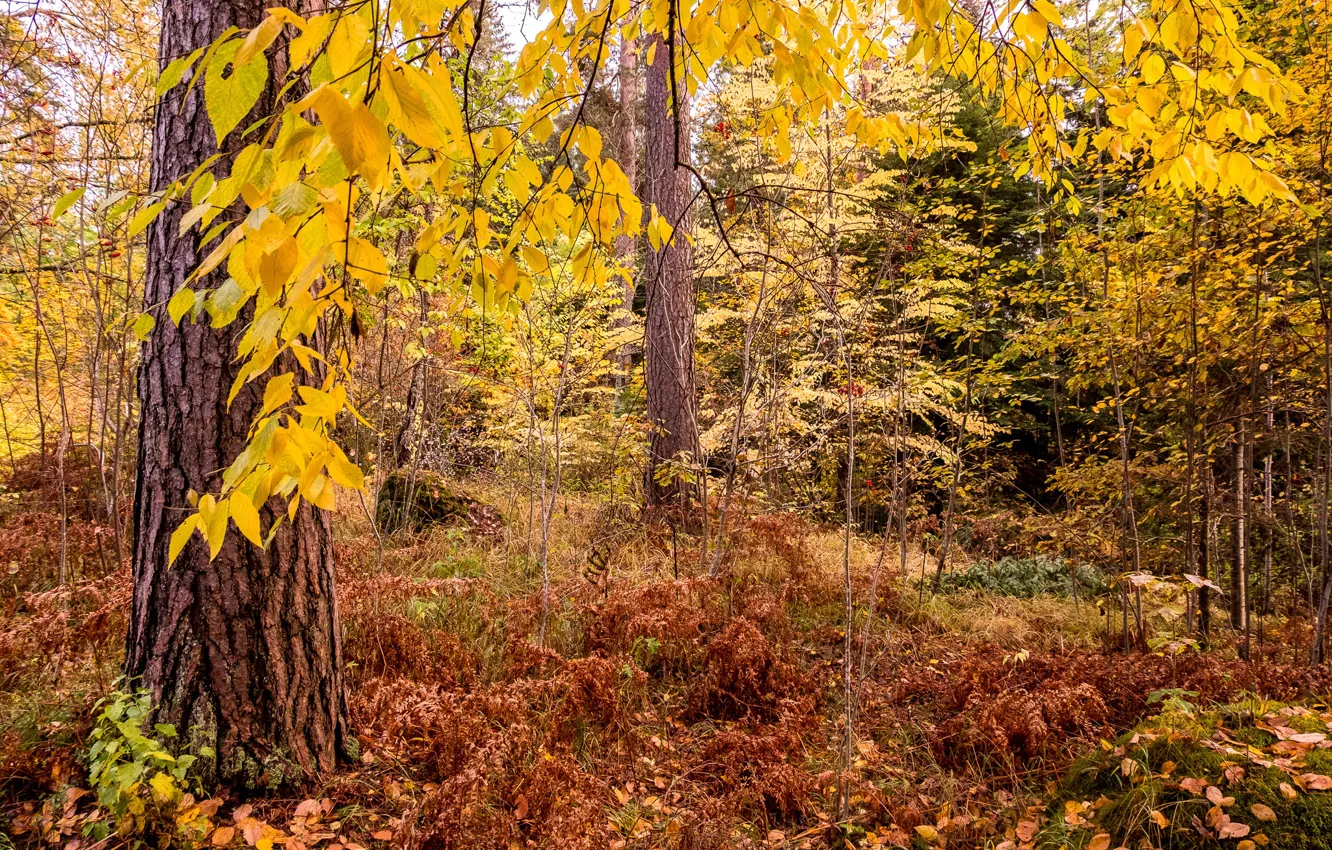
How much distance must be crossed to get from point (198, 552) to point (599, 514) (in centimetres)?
420

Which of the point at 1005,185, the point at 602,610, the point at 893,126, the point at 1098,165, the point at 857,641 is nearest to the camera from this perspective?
the point at 893,126

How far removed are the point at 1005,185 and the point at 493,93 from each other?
7946mm

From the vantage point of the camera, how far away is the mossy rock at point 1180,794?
1690mm

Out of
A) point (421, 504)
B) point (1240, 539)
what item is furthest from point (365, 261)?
point (1240, 539)

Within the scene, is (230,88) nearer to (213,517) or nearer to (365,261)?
(365,261)

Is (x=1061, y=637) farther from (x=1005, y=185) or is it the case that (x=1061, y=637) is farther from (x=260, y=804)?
(x=1005, y=185)

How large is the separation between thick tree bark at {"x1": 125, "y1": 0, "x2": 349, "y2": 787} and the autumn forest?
0.01 meters

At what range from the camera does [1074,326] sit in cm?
488

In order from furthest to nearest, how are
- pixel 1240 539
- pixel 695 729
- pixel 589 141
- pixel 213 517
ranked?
1. pixel 1240 539
2. pixel 695 729
3. pixel 589 141
4. pixel 213 517

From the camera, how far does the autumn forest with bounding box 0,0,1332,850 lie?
1.14 meters

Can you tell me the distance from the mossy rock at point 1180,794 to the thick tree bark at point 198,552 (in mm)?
2686

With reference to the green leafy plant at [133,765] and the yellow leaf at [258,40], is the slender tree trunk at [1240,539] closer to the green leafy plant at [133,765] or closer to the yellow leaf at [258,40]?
the yellow leaf at [258,40]

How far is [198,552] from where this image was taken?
2127 millimetres

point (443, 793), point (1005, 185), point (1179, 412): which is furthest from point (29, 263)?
point (1005, 185)
